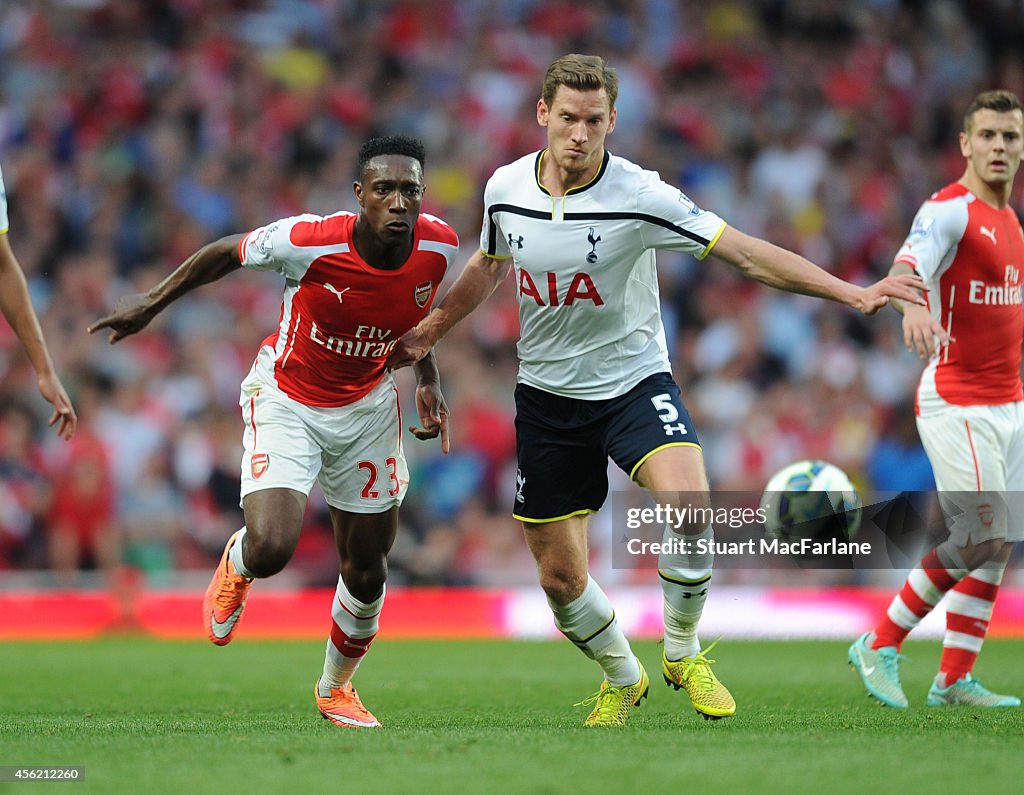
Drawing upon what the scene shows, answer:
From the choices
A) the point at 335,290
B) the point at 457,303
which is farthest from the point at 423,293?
the point at 335,290

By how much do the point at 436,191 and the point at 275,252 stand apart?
37.5 ft

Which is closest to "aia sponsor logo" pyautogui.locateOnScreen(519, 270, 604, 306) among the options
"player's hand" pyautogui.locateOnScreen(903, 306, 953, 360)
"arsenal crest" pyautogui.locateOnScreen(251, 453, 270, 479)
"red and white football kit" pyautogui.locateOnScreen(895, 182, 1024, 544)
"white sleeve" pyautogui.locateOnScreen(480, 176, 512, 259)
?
"white sleeve" pyautogui.locateOnScreen(480, 176, 512, 259)

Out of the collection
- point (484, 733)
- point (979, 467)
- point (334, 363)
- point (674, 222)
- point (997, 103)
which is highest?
point (997, 103)

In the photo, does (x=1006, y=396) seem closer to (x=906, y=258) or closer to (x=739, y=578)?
(x=906, y=258)

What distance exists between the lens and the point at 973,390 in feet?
27.3

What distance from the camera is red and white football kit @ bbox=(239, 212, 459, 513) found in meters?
7.42

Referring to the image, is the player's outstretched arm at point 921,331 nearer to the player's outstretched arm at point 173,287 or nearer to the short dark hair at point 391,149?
the short dark hair at point 391,149

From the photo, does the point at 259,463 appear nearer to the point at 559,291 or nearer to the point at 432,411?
the point at 432,411

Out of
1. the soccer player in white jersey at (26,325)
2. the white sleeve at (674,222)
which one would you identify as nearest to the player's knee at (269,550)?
the soccer player in white jersey at (26,325)

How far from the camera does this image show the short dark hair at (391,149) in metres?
7.31

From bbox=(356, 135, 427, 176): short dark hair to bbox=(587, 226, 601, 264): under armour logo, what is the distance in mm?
956

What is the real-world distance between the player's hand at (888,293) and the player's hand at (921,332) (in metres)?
0.23

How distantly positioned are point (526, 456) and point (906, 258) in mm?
2284

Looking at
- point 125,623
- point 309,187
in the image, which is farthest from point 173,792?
point 309,187
